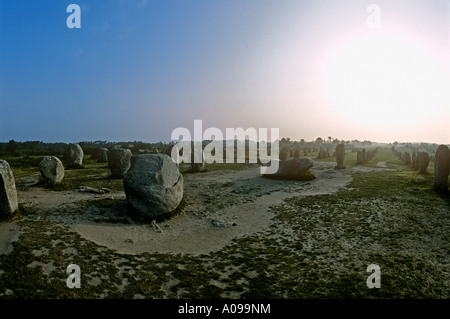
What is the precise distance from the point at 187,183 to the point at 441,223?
1516 cm

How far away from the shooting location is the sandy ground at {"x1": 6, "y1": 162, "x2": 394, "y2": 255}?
9.27m

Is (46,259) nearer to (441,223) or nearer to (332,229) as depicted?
(332,229)

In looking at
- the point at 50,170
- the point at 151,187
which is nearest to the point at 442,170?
the point at 151,187

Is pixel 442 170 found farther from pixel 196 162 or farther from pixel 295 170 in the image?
pixel 196 162

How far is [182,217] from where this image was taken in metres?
12.5

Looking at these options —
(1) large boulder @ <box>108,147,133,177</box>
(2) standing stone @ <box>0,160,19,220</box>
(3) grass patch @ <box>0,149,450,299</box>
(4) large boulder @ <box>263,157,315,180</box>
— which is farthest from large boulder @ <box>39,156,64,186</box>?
(4) large boulder @ <box>263,157,315,180</box>

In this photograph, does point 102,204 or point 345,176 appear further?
point 345,176

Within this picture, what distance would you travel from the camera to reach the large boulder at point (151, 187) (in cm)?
1152

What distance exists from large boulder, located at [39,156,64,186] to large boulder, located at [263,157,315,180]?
1572cm

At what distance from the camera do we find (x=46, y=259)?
7.37 metres

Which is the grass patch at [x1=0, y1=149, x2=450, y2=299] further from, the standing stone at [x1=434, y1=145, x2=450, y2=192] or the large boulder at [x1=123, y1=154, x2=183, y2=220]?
the standing stone at [x1=434, y1=145, x2=450, y2=192]

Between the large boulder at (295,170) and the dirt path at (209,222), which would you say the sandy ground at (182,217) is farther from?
the large boulder at (295,170)

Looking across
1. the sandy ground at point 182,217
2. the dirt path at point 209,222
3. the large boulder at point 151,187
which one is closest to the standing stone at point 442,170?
the sandy ground at point 182,217
